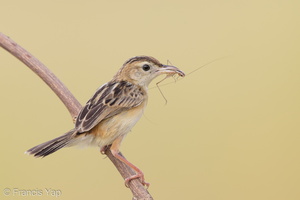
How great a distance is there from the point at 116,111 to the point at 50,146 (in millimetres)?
679

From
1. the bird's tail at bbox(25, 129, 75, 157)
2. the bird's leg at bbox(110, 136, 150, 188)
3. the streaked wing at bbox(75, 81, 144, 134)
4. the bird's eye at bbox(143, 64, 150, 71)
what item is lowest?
→ the bird's leg at bbox(110, 136, 150, 188)

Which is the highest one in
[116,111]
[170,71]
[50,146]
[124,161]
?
[170,71]

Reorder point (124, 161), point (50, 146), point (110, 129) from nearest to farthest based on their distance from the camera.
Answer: point (50, 146) → point (124, 161) → point (110, 129)

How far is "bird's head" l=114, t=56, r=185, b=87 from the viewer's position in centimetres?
400

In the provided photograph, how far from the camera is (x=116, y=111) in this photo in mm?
3838

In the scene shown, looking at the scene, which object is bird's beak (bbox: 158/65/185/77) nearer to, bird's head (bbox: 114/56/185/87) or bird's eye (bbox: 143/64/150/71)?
bird's head (bbox: 114/56/185/87)

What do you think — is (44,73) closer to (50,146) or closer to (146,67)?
(50,146)

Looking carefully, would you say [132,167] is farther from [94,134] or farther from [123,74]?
Answer: [123,74]

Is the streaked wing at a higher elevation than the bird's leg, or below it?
higher

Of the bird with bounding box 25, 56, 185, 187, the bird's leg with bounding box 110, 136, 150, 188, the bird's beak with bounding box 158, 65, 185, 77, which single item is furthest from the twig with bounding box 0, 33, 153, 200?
the bird's beak with bounding box 158, 65, 185, 77

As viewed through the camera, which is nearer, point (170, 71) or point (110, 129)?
point (110, 129)

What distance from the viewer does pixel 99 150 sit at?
13.5ft

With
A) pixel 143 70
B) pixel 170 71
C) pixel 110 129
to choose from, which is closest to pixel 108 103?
pixel 110 129

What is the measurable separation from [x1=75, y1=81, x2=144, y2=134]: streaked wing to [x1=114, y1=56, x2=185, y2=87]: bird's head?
7 centimetres
